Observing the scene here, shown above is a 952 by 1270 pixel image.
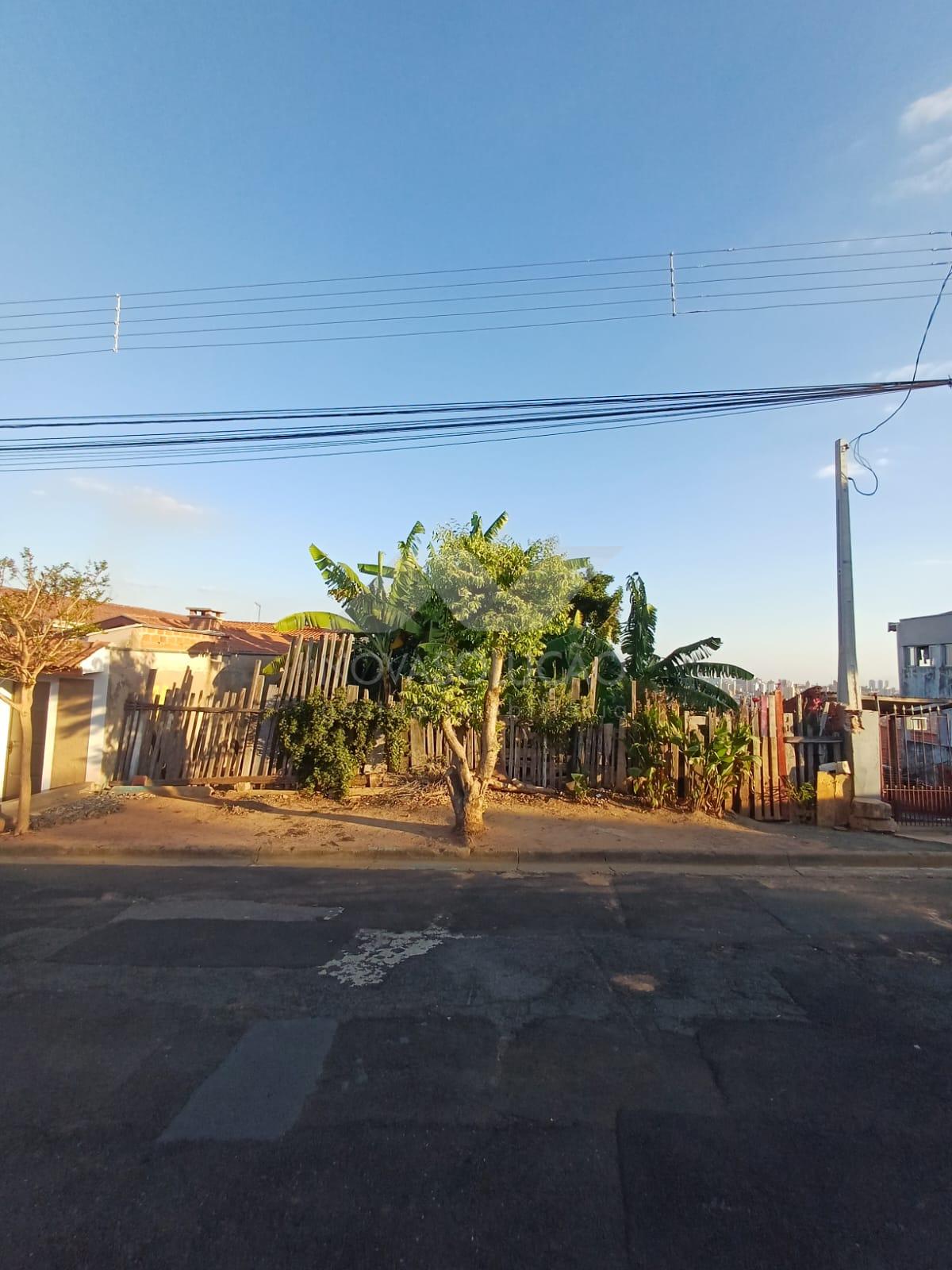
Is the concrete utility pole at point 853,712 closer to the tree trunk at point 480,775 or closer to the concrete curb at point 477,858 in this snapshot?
the concrete curb at point 477,858

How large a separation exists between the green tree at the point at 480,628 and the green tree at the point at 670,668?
510cm

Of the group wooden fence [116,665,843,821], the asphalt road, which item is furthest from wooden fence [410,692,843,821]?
the asphalt road

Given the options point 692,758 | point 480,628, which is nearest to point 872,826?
point 692,758

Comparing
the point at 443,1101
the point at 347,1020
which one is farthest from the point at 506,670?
the point at 443,1101

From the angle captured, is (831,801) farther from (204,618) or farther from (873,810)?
(204,618)

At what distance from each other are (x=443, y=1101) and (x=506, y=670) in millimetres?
6723

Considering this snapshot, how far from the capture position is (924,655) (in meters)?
40.8

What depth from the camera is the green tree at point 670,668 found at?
1454 centimetres

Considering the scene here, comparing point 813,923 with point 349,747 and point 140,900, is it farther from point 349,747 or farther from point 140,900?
point 349,747

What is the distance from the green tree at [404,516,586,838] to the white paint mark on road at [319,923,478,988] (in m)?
3.28

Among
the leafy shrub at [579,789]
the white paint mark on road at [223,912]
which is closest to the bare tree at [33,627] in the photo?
the white paint mark on road at [223,912]

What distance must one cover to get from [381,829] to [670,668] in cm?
818

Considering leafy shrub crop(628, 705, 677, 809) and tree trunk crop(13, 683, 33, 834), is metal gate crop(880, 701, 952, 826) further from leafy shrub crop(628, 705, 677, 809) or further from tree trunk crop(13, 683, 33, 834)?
tree trunk crop(13, 683, 33, 834)

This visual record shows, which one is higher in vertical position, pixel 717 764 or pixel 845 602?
pixel 845 602
